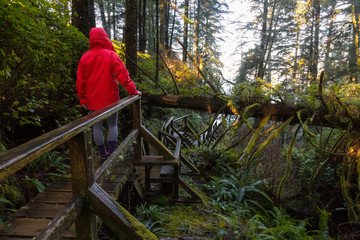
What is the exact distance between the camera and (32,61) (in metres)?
3.61

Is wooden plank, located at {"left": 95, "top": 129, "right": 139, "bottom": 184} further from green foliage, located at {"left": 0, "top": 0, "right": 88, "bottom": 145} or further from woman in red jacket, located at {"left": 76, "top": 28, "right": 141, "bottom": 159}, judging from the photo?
green foliage, located at {"left": 0, "top": 0, "right": 88, "bottom": 145}

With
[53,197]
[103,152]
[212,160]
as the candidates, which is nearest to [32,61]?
[103,152]

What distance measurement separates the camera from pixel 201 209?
491 centimetres

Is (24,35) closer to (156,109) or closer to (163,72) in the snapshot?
(156,109)

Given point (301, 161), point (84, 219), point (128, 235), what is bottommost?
point (301, 161)

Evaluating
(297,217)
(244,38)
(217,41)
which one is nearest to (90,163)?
(297,217)

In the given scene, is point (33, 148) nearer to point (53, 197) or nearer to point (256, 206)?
point (53, 197)

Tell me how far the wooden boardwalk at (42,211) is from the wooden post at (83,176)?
386 millimetres

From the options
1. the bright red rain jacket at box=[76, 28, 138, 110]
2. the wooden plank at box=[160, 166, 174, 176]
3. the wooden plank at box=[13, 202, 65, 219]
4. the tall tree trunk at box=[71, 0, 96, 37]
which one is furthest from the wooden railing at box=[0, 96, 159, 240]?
the tall tree trunk at box=[71, 0, 96, 37]

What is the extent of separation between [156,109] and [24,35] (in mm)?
7408

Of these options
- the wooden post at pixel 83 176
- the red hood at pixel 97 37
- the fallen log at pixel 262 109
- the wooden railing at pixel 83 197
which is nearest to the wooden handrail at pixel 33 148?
the wooden railing at pixel 83 197

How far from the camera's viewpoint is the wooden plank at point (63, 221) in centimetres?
151

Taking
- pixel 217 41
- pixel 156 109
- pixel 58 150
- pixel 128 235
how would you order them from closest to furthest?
pixel 128 235, pixel 58 150, pixel 156 109, pixel 217 41

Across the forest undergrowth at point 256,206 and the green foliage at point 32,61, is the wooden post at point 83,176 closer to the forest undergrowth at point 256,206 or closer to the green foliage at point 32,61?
the green foliage at point 32,61
